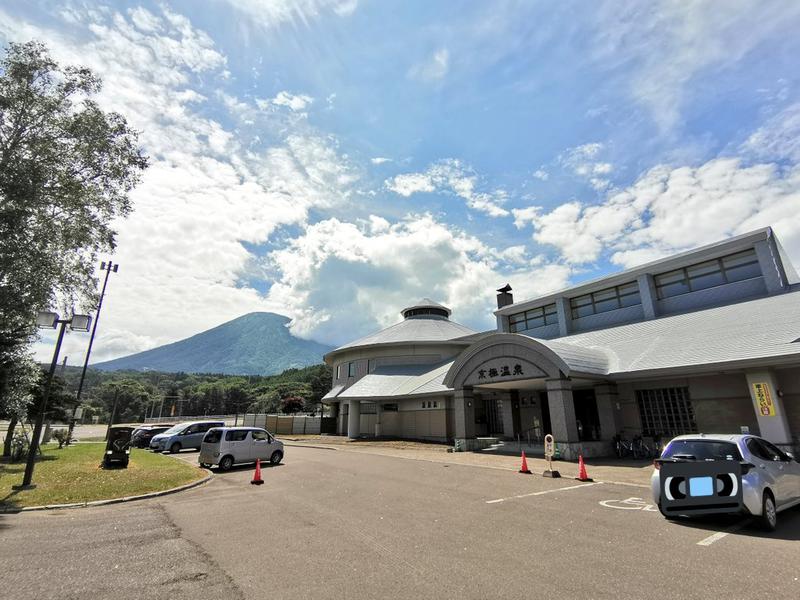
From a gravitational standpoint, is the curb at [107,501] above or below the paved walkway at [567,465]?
below

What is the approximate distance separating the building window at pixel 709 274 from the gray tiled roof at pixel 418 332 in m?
19.0

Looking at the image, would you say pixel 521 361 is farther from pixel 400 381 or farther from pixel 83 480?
pixel 83 480

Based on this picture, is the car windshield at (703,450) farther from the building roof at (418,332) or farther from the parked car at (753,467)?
the building roof at (418,332)

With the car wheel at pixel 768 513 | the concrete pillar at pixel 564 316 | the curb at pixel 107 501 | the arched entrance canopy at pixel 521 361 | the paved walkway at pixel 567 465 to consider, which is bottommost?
the curb at pixel 107 501

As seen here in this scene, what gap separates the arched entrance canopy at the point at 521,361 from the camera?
59.6 feet

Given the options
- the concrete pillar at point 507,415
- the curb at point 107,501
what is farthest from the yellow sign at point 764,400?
the curb at point 107,501

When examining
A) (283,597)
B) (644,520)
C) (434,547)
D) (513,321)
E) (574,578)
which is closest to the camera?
(283,597)

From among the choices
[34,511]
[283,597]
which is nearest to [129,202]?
[34,511]

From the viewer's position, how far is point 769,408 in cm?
1461

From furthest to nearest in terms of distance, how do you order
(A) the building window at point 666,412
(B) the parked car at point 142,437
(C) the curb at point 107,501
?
(B) the parked car at point 142,437 → (A) the building window at point 666,412 → (C) the curb at point 107,501

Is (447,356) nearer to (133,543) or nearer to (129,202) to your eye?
(129,202)

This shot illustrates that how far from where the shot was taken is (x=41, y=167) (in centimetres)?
1590

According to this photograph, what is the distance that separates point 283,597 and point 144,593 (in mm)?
1722

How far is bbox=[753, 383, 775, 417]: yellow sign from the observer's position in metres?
14.6
